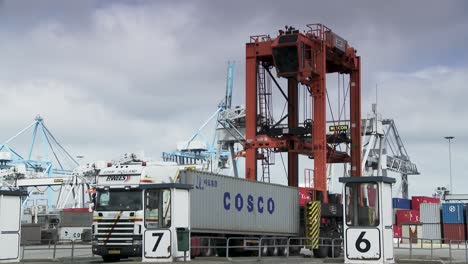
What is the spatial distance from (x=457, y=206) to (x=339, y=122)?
28147 mm

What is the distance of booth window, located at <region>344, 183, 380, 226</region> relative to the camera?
1952cm

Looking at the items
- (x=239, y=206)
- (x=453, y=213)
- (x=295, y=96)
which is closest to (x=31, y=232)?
(x=295, y=96)

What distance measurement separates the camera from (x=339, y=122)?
157 feet

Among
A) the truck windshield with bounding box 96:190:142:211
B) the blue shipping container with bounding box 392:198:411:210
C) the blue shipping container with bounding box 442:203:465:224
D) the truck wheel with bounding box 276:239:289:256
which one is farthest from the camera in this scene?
the blue shipping container with bounding box 392:198:411:210

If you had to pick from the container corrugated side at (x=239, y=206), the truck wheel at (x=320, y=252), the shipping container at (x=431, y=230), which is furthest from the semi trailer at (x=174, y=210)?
the shipping container at (x=431, y=230)

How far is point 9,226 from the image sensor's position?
22.0 metres

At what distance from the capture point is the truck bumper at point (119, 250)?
2358 cm

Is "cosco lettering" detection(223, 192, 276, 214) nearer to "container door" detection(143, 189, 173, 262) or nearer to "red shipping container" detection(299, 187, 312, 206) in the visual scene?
"red shipping container" detection(299, 187, 312, 206)

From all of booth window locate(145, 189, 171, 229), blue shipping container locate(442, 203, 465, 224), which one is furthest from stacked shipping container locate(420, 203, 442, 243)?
booth window locate(145, 189, 171, 229)

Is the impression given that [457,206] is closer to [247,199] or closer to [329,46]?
[329,46]

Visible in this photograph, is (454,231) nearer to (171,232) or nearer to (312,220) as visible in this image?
(312,220)

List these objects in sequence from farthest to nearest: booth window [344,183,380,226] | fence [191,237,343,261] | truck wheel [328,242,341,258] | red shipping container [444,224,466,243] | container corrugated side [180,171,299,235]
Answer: red shipping container [444,224,466,243], truck wheel [328,242,341,258], fence [191,237,343,261], container corrugated side [180,171,299,235], booth window [344,183,380,226]

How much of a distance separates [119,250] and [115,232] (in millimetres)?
638

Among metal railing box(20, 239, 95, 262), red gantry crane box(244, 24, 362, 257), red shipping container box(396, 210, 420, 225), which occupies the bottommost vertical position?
metal railing box(20, 239, 95, 262)
